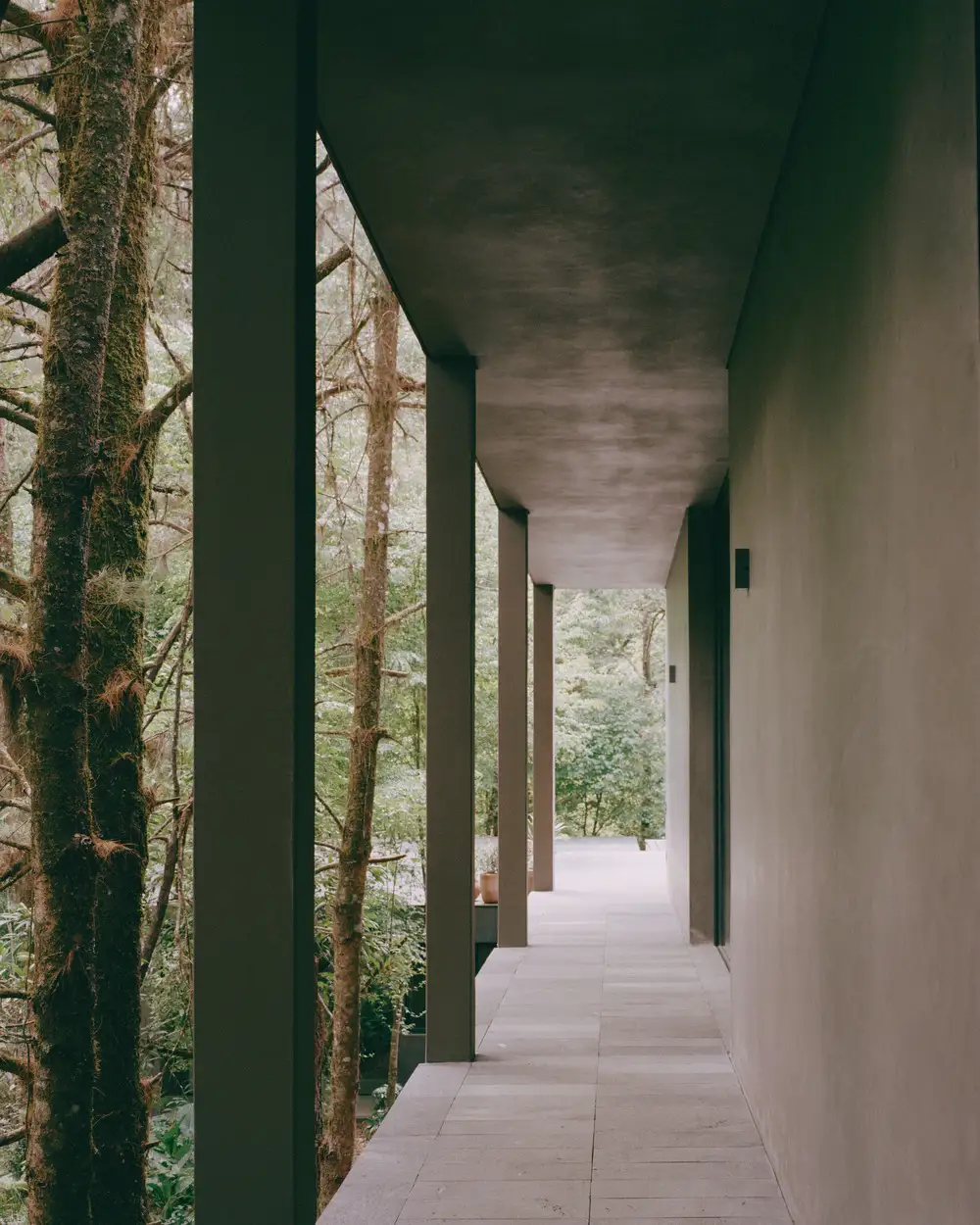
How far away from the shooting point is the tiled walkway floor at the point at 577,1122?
367cm

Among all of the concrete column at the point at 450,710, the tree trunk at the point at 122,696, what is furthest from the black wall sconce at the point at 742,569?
the tree trunk at the point at 122,696

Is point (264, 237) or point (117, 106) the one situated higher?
point (117, 106)

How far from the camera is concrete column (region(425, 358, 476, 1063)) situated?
213 inches

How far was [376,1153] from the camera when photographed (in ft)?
13.6

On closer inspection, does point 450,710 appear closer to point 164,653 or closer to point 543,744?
point 164,653

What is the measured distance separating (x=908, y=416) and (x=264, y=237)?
4.37 feet

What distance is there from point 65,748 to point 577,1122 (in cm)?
285

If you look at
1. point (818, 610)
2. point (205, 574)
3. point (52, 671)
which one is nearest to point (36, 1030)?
point (52, 671)

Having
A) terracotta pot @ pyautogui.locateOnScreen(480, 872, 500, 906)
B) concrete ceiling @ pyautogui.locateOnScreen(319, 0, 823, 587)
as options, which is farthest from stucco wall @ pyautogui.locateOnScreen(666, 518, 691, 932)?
concrete ceiling @ pyautogui.locateOnScreen(319, 0, 823, 587)

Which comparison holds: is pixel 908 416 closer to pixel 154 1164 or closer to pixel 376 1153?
pixel 376 1153

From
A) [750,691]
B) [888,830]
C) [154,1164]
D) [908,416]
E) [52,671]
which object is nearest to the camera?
[908,416]

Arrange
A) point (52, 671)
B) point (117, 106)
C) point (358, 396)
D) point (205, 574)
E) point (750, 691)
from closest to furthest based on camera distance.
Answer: point (205, 574) < point (750, 691) < point (52, 671) < point (117, 106) < point (358, 396)

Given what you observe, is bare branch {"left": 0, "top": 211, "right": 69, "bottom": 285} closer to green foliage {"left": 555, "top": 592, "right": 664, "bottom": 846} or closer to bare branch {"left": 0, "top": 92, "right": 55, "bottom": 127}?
bare branch {"left": 0, "top": 92, "right": 55, "bottom": 127}

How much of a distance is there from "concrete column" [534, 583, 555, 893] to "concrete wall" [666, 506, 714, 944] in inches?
85.1
